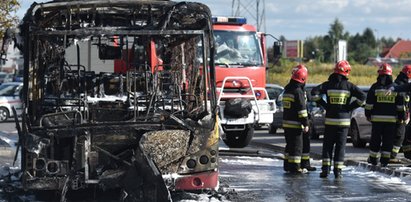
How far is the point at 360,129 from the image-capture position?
18703 mm

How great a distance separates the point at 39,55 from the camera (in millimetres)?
10336

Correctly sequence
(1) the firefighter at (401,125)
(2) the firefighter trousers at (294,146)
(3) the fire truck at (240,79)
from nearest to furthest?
(2) the firefighter trousers at (294,146) → (1) the firefighter at (401,125) → (3) the fire truck at (240,79)

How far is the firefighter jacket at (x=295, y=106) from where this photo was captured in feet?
43.0

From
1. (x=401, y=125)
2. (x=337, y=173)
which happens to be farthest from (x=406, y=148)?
Result: (x=337, y=173)

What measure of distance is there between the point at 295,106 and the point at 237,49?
4.59 m

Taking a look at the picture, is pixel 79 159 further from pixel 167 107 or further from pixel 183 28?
pixel 183 28

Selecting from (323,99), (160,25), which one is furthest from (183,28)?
(323,99)

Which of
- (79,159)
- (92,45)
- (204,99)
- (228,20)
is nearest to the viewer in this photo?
(79,159)

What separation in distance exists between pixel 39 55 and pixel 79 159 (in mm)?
1590

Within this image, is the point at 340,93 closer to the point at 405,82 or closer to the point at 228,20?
the point at 405,82

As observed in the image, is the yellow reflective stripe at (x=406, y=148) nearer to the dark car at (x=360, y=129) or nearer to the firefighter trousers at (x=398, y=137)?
the firefighter trousers at (x=398, y=137)

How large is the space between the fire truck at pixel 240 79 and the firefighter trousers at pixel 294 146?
103 inches

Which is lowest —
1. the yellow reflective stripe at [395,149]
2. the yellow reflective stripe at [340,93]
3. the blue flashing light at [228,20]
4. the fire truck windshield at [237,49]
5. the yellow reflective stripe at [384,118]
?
the yellow reflective stripe at [395,149]

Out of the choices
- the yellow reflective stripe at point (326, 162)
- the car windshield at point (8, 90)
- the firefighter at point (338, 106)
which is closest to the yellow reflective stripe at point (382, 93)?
the firefighter at point (338, 106)
